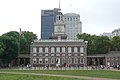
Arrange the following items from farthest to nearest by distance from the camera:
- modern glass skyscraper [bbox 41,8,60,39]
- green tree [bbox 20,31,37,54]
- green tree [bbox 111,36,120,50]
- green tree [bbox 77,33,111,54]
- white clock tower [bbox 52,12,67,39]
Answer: modern glass skyscraper [bbox 41,8,60,39], green tree [bbox 111,36,120,50], green tree [bbox 77,33,111,54], green tree [bbox 20,31,37,54], white clock tower [bbox 52,12,67,39]

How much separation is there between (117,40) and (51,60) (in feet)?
92.2

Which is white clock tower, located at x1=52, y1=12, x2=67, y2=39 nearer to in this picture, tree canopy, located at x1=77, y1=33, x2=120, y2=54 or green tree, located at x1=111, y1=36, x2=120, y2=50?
tree canopy, located at x1=77, y1=33, x2=120, y2=54

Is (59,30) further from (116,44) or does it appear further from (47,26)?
(47,26)

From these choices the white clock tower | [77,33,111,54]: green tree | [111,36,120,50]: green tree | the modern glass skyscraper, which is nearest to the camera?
the white clock tower

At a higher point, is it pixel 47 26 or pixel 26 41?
pixel 47 26

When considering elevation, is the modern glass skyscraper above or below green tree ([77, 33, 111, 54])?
above

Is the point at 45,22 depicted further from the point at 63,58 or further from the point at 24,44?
the point at 63,58

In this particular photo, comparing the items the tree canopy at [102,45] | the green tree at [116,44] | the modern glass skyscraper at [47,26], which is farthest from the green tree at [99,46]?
the modern glass skyscraper at [47,26]

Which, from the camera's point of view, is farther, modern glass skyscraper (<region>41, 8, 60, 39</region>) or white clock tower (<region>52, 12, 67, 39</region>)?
modern glass skyscraper (<region>41, 8, 60, 39</region>)

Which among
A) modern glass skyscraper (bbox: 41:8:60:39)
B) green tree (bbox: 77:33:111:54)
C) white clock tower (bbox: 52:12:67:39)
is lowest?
green tree (bbox: 77:33:111:54)

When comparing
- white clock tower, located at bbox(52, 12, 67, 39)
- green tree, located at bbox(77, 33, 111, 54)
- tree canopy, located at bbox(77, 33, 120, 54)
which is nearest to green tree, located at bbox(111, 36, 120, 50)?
tree canopy, located at bbox(77, 33, 120, 54)

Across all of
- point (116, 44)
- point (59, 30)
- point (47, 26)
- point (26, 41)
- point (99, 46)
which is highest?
point (47, 26)

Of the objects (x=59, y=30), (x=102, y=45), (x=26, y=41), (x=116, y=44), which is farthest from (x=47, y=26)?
(x=59, y=30)

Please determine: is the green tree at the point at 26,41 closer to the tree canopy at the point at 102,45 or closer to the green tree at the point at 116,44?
the tree canopy at the point at 102,45
